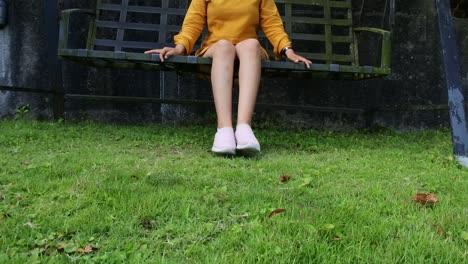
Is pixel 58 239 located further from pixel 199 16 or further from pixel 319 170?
pixel 199 16

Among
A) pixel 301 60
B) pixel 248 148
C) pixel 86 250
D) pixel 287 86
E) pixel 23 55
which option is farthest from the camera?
pixel 287 86

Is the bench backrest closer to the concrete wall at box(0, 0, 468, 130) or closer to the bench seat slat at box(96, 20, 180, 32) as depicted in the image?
the bench seat slat at box(96, 20, 180, 32)

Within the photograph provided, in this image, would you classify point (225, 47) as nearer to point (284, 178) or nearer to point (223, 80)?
point (223, 80)

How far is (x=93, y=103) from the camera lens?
3.94 m

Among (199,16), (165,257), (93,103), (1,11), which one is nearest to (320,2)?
(199,16)

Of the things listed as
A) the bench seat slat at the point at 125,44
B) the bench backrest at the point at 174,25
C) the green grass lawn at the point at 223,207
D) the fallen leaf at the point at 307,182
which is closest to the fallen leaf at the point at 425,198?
the green grass lawn at the point at 223,207

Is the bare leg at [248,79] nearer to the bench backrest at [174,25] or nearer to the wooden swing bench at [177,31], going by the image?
the wooden swing bench at [177,31]

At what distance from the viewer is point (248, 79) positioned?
98.7 inches

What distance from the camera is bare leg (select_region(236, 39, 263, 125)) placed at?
98.0 inches

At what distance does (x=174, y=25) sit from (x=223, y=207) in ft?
8.42

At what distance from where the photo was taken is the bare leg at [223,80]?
2.48m

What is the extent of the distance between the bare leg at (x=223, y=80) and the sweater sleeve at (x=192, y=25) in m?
0.26

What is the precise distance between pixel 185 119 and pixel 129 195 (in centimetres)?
251

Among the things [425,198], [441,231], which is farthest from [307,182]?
[441,231]
